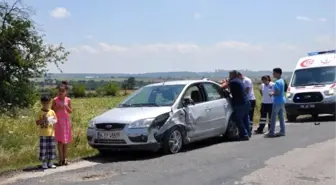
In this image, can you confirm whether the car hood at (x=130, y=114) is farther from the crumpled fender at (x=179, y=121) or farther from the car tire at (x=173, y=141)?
the car tire at (x=173, y=141)

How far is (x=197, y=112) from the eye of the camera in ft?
38.5

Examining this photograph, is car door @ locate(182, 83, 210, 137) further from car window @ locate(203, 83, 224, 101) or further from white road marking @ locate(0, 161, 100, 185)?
white road marking @ locate(0, 161, 100, 185)

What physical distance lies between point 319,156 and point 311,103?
28.9 ft

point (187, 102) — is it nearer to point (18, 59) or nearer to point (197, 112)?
point (197, 112)

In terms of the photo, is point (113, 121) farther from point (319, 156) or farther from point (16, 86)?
point (16, 86)

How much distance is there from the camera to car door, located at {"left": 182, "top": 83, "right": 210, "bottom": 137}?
11.5m

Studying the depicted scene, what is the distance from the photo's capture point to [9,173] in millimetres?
9172

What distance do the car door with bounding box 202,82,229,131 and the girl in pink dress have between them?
3.52 m

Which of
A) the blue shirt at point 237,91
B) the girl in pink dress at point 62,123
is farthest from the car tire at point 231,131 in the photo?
the girl in pink dress at point 62,123

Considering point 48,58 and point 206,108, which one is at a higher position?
point 48,58

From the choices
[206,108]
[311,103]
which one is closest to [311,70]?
[311,103]

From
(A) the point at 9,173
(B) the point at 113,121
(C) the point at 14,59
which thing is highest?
(C) the point at 14,59

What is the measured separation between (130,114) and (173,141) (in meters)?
1.11

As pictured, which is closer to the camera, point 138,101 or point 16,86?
point 138,101
